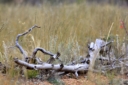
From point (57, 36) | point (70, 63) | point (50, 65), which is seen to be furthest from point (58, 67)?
point (57, 36)

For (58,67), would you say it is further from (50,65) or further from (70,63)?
(70,63)

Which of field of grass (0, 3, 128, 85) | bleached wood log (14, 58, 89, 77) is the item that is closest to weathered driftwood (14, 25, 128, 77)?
bleached wood log (14, 58, 89, 77)

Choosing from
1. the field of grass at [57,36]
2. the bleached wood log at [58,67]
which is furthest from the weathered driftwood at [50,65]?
the field of grass at [57,36]

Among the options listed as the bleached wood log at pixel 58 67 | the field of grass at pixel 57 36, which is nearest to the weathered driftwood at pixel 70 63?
the bleached wood log at pixel 58 67

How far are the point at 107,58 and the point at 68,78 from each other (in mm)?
605

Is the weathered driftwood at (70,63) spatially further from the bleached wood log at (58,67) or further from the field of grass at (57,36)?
the field of grass at (57,36)

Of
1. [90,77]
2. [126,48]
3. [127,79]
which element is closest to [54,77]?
[90,77]

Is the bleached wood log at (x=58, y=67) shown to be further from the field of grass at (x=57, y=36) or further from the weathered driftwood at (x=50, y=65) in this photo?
the field of grass at (x=57, y=36)

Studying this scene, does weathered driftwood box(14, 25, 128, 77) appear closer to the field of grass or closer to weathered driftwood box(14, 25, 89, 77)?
weathered driftwood box(14, 25, 89, 77)

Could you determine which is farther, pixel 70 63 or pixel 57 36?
pixel 57 36

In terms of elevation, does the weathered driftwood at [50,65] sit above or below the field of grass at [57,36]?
below

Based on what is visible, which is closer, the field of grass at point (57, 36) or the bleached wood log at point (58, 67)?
the bleached wood log at point (58, 67)

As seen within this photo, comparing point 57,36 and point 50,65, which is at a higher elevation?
point 57,36

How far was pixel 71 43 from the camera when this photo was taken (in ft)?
12.3
